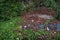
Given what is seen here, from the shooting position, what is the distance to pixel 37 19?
7.61 metres

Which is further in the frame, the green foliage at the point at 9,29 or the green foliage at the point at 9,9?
the green foliage at the point at 9,9

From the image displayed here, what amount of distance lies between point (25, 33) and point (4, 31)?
26.4 inches

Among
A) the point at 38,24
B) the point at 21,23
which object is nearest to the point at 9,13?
the point at 21,23

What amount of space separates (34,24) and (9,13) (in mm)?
1254

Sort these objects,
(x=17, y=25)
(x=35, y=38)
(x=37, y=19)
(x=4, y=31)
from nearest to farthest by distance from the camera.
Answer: (x=35, y=38)
(x=4, y=31)
(x=17, y=25)
(x=37, y=19)

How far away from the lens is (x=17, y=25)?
271 inches

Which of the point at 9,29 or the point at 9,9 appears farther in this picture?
the point at 9,9

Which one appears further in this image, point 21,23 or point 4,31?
point 21,23

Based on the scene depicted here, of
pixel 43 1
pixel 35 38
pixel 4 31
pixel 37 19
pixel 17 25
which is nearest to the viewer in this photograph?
pixel 35 38

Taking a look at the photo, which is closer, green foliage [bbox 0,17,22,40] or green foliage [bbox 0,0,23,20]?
green foliage [bbox 0,17,22,40]

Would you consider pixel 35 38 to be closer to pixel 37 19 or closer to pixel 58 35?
pixel 58 35

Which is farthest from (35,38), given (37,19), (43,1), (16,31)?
(43,1)

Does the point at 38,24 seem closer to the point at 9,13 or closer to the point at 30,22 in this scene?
the point at 30,22

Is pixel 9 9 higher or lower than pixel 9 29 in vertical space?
higher
